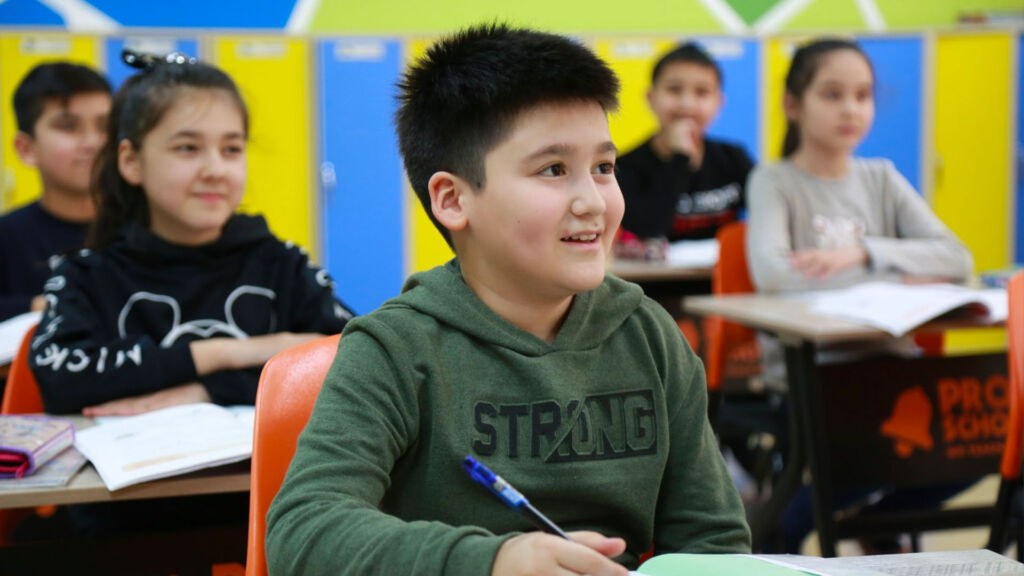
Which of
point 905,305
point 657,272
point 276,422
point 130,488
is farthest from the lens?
point 657,272

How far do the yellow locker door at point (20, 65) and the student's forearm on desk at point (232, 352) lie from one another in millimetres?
3860

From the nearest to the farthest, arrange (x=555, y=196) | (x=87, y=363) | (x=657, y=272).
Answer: (x=555, y=196) → (x=87, y=363) → (x=657, y=272)

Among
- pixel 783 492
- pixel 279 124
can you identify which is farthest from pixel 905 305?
pixel 279 124

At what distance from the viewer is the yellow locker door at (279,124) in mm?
5117

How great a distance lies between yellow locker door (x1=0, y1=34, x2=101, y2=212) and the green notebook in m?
4.86

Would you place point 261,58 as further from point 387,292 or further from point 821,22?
point 821,22

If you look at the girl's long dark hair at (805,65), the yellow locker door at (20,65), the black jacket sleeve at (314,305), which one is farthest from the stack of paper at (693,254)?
the yellow locker door at (20,65)

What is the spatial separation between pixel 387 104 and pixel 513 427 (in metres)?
4.23

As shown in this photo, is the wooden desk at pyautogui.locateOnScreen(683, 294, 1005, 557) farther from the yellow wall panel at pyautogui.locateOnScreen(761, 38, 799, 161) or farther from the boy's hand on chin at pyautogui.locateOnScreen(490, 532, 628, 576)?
the yellow wall panel at pyautogui.locateOnScreen(761, 38, 799, 161)

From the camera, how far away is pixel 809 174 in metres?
2.80

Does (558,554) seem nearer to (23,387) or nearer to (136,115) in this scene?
(23,387)

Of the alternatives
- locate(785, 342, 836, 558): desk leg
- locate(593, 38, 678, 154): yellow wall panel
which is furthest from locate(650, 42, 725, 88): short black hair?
locate(785, 342, 836, 558): desk leg

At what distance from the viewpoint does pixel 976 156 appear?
5.69 metres

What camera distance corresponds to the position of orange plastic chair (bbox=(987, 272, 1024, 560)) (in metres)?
1.60
